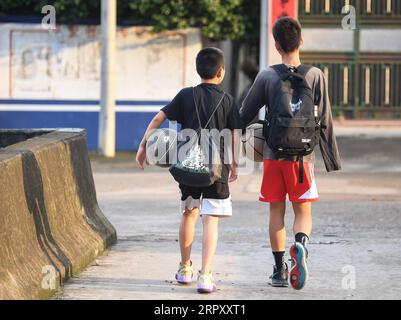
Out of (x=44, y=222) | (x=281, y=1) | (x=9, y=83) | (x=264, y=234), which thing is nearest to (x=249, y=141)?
(x=44, y=222)

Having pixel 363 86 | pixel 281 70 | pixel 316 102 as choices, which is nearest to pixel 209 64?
pixel 281 70

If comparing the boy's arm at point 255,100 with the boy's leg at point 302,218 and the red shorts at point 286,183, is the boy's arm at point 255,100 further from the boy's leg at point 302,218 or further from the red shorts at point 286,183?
the boy's leg at point 302,218

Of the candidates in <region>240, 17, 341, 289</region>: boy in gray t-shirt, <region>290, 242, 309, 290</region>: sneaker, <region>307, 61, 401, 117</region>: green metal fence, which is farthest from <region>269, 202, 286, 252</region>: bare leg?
<region>307, 61, 401, 117</region>: green metal fence

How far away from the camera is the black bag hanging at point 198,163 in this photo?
6980mm

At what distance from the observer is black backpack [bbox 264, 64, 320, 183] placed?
23.1 feet

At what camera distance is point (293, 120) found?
7.04 meters

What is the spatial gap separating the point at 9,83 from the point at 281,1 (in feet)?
13.9

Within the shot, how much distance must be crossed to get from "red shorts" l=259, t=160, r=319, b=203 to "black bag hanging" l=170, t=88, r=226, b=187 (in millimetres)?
388

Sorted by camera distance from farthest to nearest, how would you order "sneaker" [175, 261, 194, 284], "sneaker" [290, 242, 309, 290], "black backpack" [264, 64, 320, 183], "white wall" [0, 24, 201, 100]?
"white wall" [0, 24, 201, 100]
"sneaker" [175, 261, 194, 284]
"black backpack" [264, 64, 320, 183]
"sneaker" [290, 242, 309, 290]

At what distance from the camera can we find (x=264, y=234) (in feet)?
32.2

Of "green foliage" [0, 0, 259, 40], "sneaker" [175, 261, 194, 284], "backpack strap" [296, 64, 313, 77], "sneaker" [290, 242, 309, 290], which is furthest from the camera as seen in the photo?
"green foliage" [0, 0, 259, 40]

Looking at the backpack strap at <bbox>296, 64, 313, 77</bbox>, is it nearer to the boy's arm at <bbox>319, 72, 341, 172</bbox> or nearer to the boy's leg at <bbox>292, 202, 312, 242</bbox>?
the boy's arm at <bbox>319, 72, 341, 172</bbox>

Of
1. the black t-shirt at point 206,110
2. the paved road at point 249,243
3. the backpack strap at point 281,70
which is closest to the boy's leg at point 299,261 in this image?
the paved road at point 249,243

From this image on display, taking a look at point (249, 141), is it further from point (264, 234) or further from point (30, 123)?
point (30, 123)
